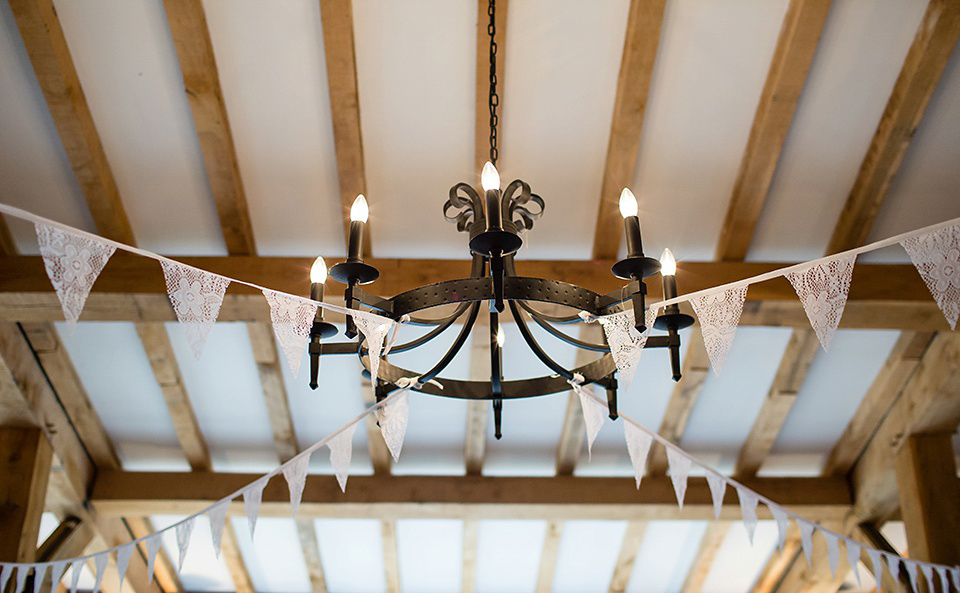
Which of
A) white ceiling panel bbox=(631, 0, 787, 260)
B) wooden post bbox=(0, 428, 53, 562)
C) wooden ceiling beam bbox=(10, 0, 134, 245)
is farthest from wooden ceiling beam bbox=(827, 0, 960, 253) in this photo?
wooden post bbox=(0, 428, 53, 562)

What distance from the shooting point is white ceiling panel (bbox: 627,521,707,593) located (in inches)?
198

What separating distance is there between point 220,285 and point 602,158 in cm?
188

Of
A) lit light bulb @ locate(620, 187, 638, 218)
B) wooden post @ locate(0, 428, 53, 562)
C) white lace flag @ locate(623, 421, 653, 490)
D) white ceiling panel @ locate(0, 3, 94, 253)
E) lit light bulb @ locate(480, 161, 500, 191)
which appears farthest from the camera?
wooden post @ locate(0, 428, 53, 562)

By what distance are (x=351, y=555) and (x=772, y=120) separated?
3897 millimetres

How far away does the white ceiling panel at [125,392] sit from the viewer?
397cm

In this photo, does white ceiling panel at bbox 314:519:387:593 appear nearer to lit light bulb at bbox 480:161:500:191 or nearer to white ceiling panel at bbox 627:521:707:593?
white ceiling panel at bbox 627:521:707:593

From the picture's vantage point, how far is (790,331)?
3.86 metres

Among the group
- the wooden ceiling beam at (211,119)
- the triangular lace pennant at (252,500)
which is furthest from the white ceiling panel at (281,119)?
the triangular lace pennant at (252,500)

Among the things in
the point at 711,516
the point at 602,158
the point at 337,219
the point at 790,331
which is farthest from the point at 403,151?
the point at 711,516

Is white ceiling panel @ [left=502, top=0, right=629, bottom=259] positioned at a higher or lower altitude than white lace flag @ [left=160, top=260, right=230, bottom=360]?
higher

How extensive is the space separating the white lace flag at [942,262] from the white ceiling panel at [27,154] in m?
3.02

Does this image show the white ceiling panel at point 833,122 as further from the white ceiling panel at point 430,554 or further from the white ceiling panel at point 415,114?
the white ceiling panel at point 430,554

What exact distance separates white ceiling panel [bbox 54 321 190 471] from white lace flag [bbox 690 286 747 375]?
10.3 feet

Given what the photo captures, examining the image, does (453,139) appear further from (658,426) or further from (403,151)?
(658,426)
